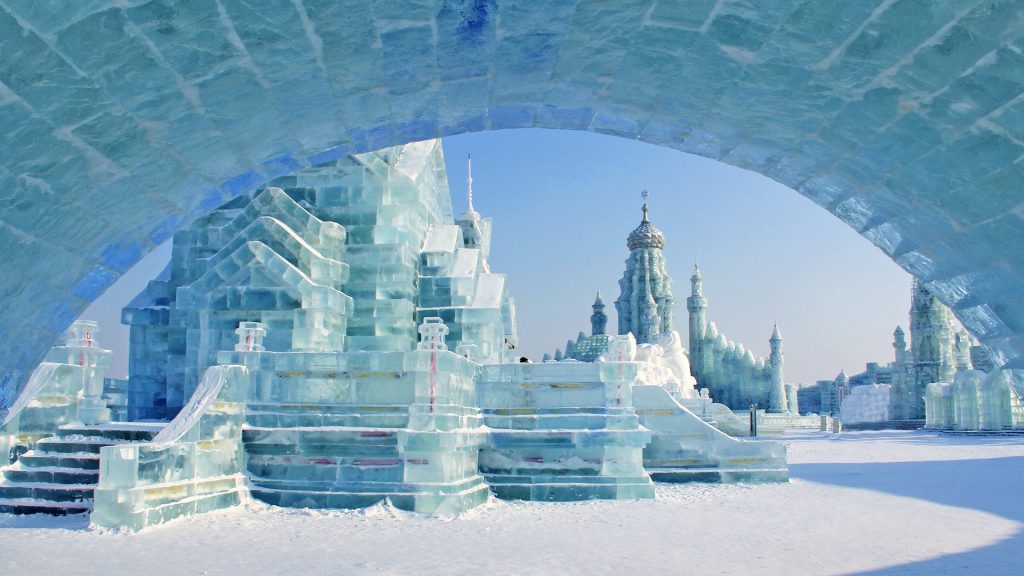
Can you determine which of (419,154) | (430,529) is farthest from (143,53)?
(419,154)

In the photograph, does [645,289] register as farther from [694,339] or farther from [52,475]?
[52,475]

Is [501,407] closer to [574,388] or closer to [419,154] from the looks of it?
[574,388]

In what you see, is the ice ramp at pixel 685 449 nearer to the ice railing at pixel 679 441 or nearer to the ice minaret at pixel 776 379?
the ice railing at pixel 679 441

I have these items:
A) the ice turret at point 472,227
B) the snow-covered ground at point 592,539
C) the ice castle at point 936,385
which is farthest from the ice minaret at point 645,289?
the snow-covered ground at point 592,539

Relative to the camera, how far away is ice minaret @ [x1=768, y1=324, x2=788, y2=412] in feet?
188

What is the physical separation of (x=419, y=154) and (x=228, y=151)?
19902mm

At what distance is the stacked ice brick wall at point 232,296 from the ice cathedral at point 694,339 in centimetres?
3856

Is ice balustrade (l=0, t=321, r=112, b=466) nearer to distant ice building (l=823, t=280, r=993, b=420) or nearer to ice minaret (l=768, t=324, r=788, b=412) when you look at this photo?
distant ice building (l=823, t=280, r=993, b=420)

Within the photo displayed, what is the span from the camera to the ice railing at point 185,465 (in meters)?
11.6

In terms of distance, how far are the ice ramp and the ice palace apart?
0.04 m

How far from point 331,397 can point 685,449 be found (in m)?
8.12

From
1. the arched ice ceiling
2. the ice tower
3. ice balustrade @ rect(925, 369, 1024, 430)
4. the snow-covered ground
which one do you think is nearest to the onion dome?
the ice tower

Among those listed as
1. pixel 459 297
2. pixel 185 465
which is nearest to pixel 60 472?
pixel 185 465

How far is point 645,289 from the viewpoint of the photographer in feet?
223
